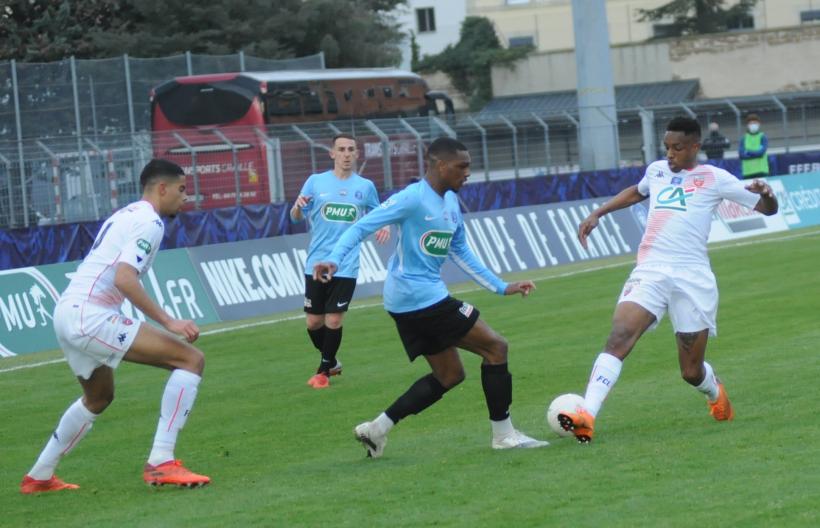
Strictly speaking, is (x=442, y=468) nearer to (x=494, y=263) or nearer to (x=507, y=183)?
(x=494, y=263)

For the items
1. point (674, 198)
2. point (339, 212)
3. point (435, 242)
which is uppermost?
point (674, 198)

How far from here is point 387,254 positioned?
23500mm

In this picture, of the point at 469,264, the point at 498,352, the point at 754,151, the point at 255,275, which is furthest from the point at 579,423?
the point at 754,151

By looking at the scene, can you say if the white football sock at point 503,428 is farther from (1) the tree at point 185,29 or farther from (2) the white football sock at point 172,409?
(1) the tree at point 185,29

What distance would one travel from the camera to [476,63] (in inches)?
2886

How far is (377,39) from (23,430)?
1617 inches

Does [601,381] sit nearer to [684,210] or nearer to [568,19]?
[684,210]

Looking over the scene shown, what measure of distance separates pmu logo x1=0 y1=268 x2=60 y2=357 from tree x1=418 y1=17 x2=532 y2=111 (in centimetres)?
5444

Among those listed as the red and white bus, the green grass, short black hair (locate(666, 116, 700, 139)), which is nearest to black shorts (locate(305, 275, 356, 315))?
the green grass

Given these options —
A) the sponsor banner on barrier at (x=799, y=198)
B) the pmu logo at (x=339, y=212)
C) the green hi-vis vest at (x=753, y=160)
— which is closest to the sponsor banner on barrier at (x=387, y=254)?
the green hi-vis vest at (x=753, y=160)

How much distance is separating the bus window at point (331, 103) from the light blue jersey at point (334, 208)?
21.5 meters

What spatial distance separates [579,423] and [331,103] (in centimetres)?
2712

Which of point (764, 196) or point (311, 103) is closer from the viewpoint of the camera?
point (764, 196)

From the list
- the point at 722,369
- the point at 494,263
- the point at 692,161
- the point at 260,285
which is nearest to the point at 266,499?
the point at 692,161
